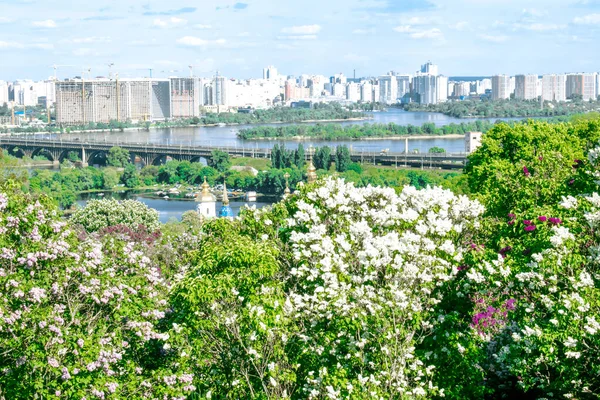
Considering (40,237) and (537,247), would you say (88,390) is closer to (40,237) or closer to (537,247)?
(40,237)

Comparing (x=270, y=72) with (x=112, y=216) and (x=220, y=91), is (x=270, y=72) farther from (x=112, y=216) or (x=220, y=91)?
(x=112, y=216)

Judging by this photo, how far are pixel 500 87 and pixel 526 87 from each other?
15.6ft

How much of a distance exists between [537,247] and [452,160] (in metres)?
33.7

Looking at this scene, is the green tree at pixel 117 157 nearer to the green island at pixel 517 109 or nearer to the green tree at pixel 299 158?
the green tree at pixel 299 158

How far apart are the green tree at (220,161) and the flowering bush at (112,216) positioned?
25.0 meters

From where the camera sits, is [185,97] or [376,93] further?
[376,93]

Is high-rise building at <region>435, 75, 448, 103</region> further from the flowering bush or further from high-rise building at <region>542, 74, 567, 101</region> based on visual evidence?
the flowering bush

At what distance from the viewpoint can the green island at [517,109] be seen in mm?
76250

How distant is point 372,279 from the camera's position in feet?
16.5

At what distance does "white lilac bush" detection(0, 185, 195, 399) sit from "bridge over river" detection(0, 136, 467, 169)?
30.8 m

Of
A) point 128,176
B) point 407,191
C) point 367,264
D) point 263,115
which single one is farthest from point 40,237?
point 263,115

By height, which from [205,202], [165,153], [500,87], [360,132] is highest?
[500,87]

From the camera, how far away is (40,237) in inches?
214

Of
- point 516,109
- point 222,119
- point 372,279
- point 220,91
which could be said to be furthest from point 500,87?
point 372,279
